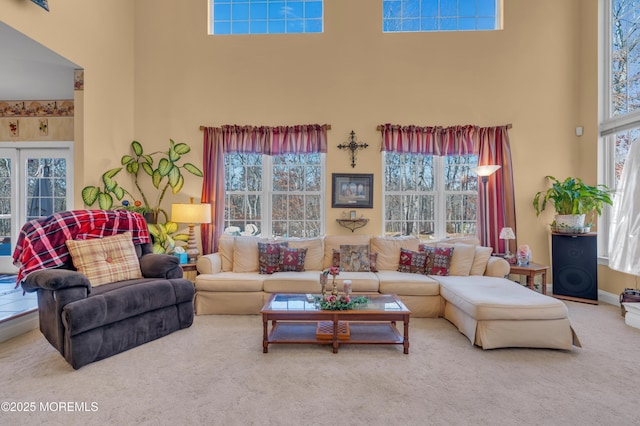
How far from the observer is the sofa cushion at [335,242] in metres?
4.47

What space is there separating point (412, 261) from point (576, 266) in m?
2.10

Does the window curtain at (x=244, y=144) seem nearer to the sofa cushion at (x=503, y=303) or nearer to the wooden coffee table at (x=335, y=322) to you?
the wooden coffee table at (x=335, y=322)

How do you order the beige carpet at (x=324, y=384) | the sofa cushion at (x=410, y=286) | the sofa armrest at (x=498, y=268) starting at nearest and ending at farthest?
the beige carpet at (x=324, y=384) → the sofa cushion at (x=410, y=286) → the sofa armrest at (x=498, y=268)

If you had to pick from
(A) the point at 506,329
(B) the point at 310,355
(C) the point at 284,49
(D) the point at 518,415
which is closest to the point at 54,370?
(B) the point at 310,355

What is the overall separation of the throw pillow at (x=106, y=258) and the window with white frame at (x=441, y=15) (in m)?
4.48

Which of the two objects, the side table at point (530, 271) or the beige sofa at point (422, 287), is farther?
the side table at point (530, 271)

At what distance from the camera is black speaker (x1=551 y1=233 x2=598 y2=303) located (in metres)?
4.29

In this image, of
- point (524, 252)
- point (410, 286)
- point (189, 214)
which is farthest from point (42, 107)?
point (524, 252)

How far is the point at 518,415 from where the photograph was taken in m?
2.01

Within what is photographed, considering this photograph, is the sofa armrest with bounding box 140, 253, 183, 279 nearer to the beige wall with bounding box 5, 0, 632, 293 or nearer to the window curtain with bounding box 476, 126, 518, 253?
the beige wall with bounding box 5, 0, 632, 293

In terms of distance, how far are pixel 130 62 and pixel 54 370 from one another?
4193 millimetres

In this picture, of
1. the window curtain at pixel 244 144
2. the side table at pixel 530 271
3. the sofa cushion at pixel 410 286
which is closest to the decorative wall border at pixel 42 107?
the window curtain at pixel 244 144

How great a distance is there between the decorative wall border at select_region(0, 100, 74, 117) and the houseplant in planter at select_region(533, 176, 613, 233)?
272 inches

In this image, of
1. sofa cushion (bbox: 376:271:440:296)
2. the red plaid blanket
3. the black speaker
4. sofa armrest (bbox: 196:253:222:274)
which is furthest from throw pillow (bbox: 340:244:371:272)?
the black speaker
